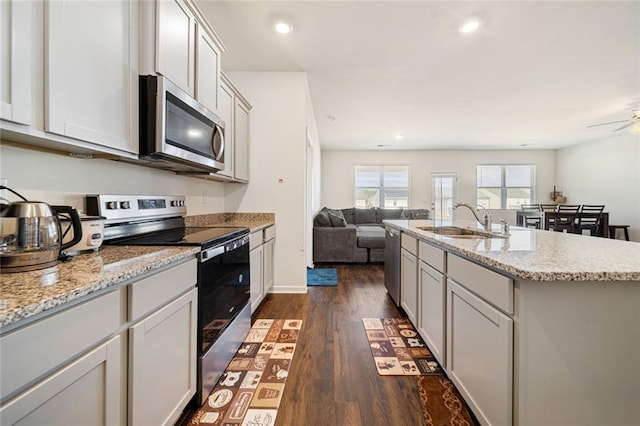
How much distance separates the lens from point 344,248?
4973 mm

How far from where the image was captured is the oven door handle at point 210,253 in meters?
1.45

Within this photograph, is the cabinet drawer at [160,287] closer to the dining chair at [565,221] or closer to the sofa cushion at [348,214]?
the sofa cushion at [348,214]

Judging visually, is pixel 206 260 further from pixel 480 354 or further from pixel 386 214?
pixel 386 214

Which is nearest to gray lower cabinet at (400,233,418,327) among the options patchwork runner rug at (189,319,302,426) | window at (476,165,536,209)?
patchwork runner rug at (189,319,302,426)

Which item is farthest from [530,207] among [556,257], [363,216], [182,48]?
[182,48]

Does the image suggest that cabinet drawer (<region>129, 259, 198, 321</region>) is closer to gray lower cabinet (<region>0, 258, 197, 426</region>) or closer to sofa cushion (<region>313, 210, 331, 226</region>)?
gray lower cabinet (<region>0, 258, 197, 426</region>)

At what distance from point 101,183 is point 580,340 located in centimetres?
234

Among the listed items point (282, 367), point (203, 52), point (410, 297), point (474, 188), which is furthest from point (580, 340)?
point (474, 188)

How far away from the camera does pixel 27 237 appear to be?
864mm

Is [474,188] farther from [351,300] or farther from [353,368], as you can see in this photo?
[353,368]

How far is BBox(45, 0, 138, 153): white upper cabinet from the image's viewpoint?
0.97m

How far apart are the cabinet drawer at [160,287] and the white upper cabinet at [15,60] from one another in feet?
2.15

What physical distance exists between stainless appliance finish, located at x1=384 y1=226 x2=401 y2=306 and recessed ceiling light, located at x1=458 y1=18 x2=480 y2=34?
74.8 inches

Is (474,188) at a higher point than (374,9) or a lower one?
lower
